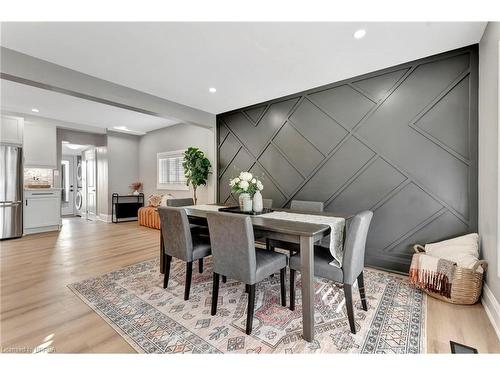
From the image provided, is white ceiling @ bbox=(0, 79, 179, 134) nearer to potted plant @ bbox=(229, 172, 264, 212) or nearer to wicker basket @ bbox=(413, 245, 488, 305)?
potted plant @ bbox=(229, 172, 264, 212)

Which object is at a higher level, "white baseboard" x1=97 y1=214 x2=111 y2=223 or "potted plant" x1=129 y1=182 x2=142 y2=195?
"potted plant" x1=129 y1=182 x2=142 y2=195

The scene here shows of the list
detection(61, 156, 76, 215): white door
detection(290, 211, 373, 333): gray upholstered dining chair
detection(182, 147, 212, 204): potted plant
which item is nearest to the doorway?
detection(61, 156, 76, 215): white door

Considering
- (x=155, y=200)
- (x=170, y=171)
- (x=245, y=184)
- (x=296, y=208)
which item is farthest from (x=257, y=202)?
(x=155, y=200)

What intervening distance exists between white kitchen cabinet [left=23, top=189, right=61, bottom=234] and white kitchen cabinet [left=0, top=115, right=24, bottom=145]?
110 cm

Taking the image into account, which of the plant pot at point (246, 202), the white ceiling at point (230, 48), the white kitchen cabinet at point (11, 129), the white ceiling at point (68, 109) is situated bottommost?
the plant pot at point (246, 202)

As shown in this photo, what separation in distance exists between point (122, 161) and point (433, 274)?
7580mm

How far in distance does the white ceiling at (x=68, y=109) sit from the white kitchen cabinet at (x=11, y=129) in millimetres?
280

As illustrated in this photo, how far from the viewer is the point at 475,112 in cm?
248

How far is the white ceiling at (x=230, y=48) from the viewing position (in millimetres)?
2174

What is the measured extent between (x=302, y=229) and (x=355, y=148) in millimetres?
1968

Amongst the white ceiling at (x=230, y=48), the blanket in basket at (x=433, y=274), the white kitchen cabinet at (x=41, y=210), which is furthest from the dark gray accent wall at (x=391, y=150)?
the white kitchen cabinet at (x=41, y=210)

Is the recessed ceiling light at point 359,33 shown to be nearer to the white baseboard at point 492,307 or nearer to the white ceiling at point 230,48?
the white ceiling at point 230,48

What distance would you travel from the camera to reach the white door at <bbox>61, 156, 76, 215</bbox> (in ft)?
27.0

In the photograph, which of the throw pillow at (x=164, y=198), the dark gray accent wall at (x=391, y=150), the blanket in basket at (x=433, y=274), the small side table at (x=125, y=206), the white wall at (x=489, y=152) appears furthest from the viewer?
the small side table at (x=125, y=206)
